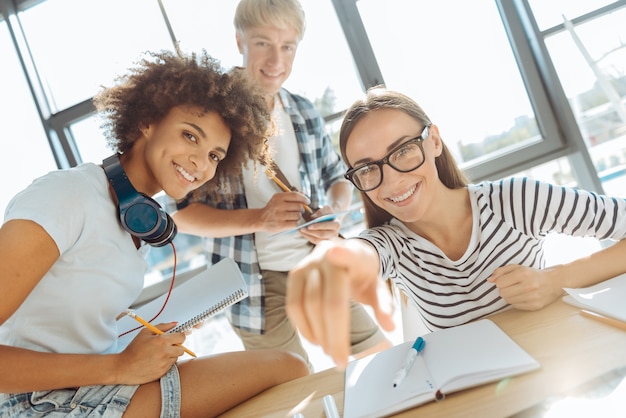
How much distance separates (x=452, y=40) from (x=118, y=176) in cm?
202

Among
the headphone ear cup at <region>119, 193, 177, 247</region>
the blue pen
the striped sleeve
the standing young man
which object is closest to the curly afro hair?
the standing young man

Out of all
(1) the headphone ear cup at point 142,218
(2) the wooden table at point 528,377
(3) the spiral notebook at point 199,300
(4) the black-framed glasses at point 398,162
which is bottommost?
(2) the wooden table at point 528,377

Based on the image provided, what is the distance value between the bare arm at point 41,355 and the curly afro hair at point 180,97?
0.55 m


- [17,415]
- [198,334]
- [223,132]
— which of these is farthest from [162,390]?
[198,334]

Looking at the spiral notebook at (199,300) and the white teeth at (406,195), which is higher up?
the white teeth at (406,195)

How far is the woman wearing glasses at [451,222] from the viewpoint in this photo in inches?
40.3

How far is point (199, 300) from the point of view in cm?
109

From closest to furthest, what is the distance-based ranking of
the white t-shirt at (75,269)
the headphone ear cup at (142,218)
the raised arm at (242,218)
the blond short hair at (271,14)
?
1. the white t-shirt at (75,269)
2. the headphone ear cup at (142,218)
3. the raised arm at (242,218)
4. the blond short hair at (271,14)

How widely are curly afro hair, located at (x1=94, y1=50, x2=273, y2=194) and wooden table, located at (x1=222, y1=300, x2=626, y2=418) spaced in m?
0.76

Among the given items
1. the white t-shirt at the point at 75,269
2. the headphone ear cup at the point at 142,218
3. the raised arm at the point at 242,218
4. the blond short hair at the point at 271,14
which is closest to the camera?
the white t-shirt at the point at 75,269

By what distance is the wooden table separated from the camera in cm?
67

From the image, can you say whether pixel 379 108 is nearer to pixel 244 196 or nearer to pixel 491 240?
pixel 491 240

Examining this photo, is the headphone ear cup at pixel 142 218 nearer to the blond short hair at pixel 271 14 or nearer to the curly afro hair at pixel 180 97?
the curly afro hair at pixel 180 97

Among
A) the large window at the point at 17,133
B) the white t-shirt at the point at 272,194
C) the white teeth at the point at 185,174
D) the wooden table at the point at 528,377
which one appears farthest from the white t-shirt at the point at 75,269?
the large window at the point at 17,133
